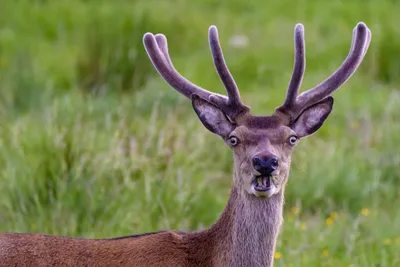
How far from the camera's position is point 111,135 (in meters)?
8.24

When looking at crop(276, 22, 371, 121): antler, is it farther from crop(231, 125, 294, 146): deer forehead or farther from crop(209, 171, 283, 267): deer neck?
crop(209, 171, 283, 267): deer neck

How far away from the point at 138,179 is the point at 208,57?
4275 millimetres

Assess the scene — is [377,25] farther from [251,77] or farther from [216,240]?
[216,240]

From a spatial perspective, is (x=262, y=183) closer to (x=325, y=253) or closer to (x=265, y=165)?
(x=265, y=165)

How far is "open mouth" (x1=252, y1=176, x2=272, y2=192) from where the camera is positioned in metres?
5.04

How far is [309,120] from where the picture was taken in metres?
5.39

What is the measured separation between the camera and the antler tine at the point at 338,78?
17.8 ft

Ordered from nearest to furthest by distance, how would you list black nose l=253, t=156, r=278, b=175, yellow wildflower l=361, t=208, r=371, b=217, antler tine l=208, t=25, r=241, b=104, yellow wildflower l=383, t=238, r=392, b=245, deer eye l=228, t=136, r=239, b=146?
black nose l=253, t=156, r=278, b=175 → deer eye l=228, t=136, r=239, b=146 → antler tine l=208, t=25, r=241, b=104 → yellow wildflower l=383, t=238, r=392, b=245 → yellow wildflower l=361, t=208, r=371, b=217

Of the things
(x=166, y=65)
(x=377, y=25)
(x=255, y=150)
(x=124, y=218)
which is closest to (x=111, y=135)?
(x=124, y=218)

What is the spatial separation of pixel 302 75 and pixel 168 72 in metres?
0.67

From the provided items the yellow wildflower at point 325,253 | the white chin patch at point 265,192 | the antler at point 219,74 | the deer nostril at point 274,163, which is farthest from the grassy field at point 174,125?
the deer nostril at point 274,163

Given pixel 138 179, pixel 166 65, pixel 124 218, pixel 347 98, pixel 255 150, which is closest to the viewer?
pixel 255 150

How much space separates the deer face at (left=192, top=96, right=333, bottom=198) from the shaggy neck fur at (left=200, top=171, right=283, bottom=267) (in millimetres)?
73

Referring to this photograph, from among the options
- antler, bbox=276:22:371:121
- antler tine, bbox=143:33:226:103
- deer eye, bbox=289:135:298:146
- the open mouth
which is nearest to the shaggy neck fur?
the open mouth
